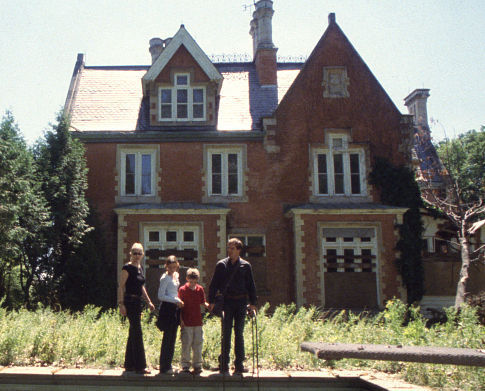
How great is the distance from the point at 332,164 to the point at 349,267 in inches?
154

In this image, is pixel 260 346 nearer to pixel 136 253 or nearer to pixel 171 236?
pixel 136 253

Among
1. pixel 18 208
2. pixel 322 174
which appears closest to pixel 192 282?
pixel 18 208

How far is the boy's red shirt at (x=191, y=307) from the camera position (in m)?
7.78

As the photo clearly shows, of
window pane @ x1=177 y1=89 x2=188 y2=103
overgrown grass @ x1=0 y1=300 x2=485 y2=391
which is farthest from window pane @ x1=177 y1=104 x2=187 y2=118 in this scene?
overgrown grass @ x1=0 y1=300 x2=485 y2=391

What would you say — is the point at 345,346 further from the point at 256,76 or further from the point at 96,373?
the point at 256,76

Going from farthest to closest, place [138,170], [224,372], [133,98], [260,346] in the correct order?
1. [133,98]
2. [138,170]
3. [260,346]
4. [224,372]

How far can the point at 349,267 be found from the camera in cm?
1755

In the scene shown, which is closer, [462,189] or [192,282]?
[192,282]

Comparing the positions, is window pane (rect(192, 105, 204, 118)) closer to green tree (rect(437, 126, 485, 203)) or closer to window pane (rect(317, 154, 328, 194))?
window pane (rect(317, 154, 328, 194))

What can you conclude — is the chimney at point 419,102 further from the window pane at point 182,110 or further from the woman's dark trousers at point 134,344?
the woman's dark trousers at point 134,344

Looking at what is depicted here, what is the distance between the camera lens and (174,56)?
20.0 meters

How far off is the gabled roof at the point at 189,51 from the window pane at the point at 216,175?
3.15 m

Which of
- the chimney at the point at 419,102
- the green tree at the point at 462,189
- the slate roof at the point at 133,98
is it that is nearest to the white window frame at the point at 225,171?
the slate roof at the point at 133,98

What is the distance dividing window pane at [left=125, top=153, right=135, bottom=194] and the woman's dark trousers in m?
11.5
